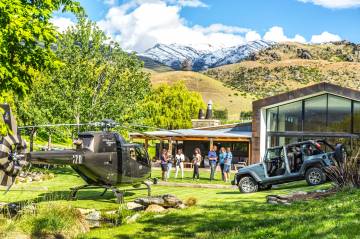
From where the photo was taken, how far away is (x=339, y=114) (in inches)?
1227

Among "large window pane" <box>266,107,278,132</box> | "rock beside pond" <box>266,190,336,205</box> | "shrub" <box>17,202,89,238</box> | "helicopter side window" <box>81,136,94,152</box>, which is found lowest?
"shrub" <box>17,202,89,238</box>

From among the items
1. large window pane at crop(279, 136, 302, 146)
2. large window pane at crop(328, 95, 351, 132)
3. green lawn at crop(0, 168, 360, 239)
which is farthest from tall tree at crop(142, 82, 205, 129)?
green lawn at crop(0, 168, 360, 239)

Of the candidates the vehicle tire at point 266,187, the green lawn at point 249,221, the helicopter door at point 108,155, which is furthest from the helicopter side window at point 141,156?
the vehicle tire at point 266,187

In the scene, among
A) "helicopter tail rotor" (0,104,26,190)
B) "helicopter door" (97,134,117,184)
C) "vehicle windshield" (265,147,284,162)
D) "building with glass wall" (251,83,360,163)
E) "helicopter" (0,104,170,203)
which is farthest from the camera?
"building with glass wall" (251,83,360,163)

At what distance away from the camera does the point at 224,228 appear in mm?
11531

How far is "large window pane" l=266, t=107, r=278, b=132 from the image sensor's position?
1316 inches

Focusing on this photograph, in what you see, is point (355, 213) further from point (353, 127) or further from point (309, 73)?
point (309, 73)

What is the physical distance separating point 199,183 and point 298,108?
456 inches

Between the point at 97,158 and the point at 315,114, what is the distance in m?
19.4

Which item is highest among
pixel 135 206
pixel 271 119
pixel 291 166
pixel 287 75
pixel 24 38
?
pixel 287 75

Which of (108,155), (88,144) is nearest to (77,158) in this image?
(88,144)

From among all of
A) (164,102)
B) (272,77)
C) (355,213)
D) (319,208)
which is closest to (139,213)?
(319,208)

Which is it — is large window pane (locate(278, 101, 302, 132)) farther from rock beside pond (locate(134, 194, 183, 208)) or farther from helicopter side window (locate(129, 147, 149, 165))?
rock beside pond (locate(134, 194, 183, 208))

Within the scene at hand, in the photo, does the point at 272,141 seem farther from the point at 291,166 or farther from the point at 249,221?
the point at 249,221
